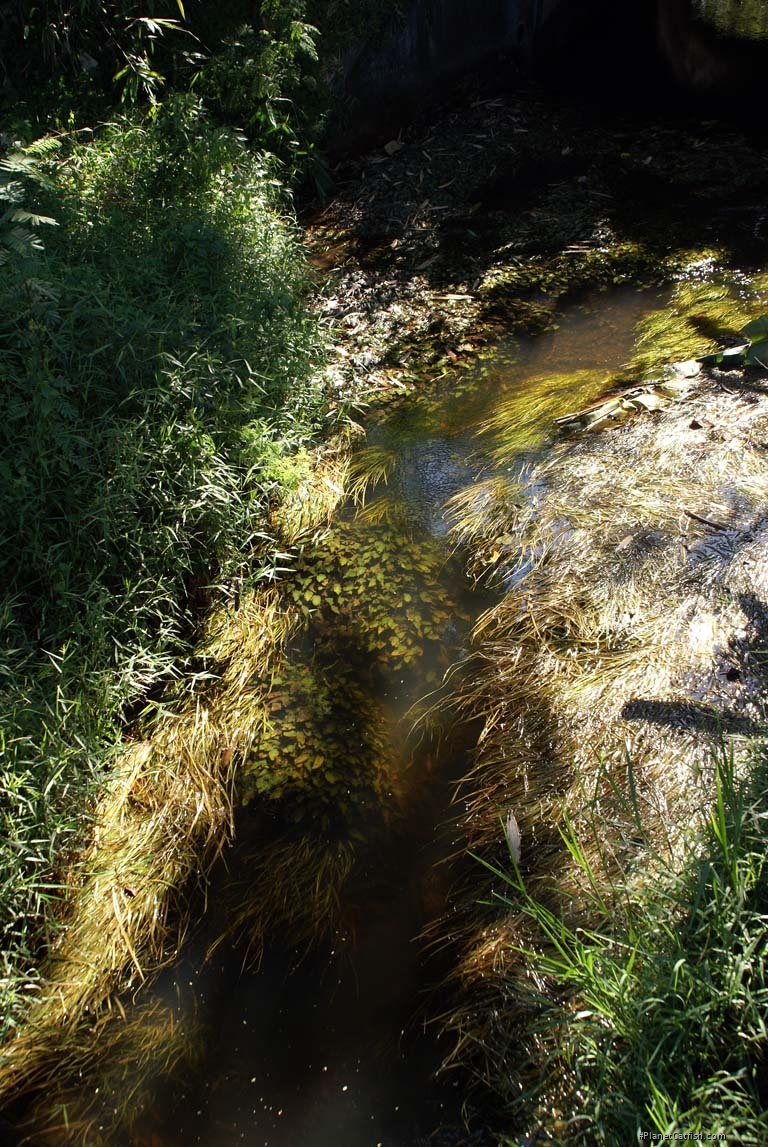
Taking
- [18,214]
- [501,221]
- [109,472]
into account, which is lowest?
[109,472]

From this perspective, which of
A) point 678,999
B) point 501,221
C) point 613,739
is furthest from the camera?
point 501,221

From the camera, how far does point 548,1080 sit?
177cm

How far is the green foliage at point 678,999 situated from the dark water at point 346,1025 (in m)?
0.35

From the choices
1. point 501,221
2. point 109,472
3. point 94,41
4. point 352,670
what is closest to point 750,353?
point 352,670

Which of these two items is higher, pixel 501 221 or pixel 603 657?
pixel 501 221

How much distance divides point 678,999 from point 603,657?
3.73 feet

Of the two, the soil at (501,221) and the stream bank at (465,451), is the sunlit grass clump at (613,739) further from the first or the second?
the soil at (501,221)

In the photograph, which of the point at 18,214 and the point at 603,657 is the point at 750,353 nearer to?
the point at 603,657

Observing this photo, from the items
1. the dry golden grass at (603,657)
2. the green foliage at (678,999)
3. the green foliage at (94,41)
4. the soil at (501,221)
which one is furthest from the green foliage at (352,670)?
the green foliage at (94,41)

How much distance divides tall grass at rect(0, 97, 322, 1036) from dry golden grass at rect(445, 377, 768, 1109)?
3.44 feet

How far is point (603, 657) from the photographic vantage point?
2.60m

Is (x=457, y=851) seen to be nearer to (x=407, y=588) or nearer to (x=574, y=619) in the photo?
(x=574, y=619)

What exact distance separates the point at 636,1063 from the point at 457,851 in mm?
812

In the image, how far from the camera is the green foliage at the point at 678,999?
60.6 inches
